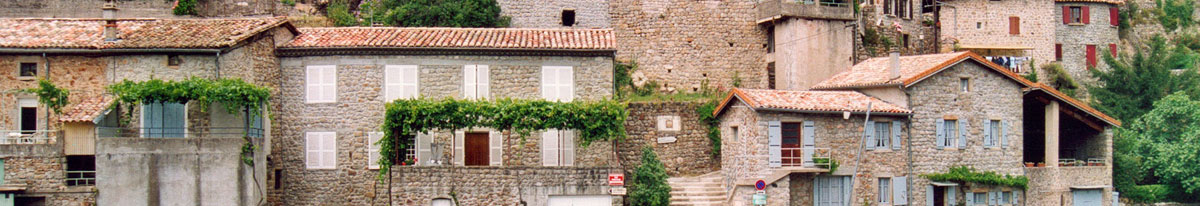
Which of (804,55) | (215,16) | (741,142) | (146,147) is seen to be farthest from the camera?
(215,16)

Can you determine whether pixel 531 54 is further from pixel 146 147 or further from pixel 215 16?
pixel 215 16

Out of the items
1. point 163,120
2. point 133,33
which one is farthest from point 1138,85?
point 133,33

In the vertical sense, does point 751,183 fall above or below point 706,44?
below

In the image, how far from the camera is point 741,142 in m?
32.9

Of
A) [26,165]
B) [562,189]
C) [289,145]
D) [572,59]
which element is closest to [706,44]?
[572,59]

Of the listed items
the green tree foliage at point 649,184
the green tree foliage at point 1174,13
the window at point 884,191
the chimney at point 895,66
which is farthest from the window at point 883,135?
the green tree foliage at point 1174,13

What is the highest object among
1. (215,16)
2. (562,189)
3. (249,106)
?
(215,16)

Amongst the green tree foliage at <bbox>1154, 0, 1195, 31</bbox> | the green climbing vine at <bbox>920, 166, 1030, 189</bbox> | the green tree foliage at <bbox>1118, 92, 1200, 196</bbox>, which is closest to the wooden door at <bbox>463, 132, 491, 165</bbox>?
the green climbing vine at <bbox>920, 166, 1030, 189</bbox>

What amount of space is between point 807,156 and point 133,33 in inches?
709

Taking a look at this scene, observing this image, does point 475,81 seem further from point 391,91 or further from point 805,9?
point 805,9

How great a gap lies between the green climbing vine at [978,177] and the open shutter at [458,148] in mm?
12759

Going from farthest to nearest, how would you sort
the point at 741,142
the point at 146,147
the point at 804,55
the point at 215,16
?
the point at 215,16 → the point at 804,55 → the point at 741,142 → the point at 146,147

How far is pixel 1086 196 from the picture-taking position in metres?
36.4

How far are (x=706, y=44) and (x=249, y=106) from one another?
15152 mm
